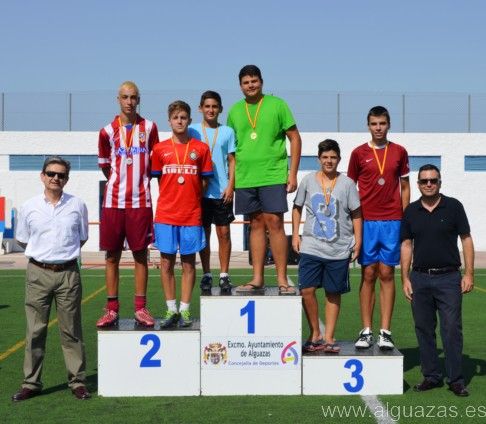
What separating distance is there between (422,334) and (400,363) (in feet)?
1.09

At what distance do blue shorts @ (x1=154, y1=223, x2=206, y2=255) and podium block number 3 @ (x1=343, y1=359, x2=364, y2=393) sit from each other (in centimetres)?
158

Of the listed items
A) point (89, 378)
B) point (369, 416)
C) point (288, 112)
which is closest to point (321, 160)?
point (288, 112)

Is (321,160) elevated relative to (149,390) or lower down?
elevated

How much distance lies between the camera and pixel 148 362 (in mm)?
7426

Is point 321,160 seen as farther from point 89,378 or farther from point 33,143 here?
point 33,143

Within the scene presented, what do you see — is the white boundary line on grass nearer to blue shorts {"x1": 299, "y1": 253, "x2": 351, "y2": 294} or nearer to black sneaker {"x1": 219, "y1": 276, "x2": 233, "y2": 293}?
blue shorts {"x1": 299, "y1": 253, "x2": 351, "y2": 294}

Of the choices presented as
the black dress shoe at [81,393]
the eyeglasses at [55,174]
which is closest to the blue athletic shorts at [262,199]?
the eyeglasses at [55,174]

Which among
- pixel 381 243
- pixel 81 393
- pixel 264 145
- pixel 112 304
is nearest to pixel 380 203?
pixel 381 243

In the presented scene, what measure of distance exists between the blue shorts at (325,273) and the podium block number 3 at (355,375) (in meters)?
0.62

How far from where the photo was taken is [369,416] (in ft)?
21.8

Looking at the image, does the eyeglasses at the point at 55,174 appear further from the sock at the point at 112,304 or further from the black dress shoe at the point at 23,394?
the black dress shoe at the point at 23,394

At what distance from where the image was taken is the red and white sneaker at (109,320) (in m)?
7.64

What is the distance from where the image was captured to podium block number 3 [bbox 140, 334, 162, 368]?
292 inches

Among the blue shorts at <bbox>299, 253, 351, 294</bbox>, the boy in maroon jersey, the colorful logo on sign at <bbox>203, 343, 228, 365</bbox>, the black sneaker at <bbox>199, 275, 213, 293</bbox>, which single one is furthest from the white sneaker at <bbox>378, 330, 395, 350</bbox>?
the black sneaker at <bbox>199, 275, 213, 293</bbox>
